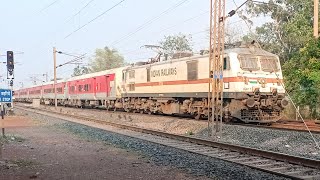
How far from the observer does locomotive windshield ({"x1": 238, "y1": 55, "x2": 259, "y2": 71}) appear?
1864 centimetres

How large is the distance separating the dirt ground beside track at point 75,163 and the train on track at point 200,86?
21.9 ft

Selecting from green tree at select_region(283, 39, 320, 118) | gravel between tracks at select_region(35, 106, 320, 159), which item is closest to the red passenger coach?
gravel between tracks at select_region(35, 106, 320, 159)

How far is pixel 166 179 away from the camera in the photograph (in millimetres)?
7828

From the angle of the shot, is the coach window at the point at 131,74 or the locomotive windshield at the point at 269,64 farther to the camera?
the coach window at the point at 131,74

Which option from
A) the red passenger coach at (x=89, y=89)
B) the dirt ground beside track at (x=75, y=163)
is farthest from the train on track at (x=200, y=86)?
the dirt ground beside track at (x=75, y=163)

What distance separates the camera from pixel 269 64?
63.9 ft

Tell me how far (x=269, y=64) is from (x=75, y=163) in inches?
499

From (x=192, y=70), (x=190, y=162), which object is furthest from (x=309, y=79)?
(x=190, y=162)

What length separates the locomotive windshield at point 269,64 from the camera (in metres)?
19.3

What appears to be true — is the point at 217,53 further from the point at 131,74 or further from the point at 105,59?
the point at 105,59

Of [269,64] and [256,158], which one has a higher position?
[269,64]

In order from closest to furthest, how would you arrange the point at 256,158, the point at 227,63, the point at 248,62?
the point at 256,158, the point at 227,63, the point at 248,62

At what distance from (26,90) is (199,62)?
62.8m

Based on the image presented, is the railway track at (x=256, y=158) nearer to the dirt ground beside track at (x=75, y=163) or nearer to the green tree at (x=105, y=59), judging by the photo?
the dirt ground beside track at (x=75, y=163)
